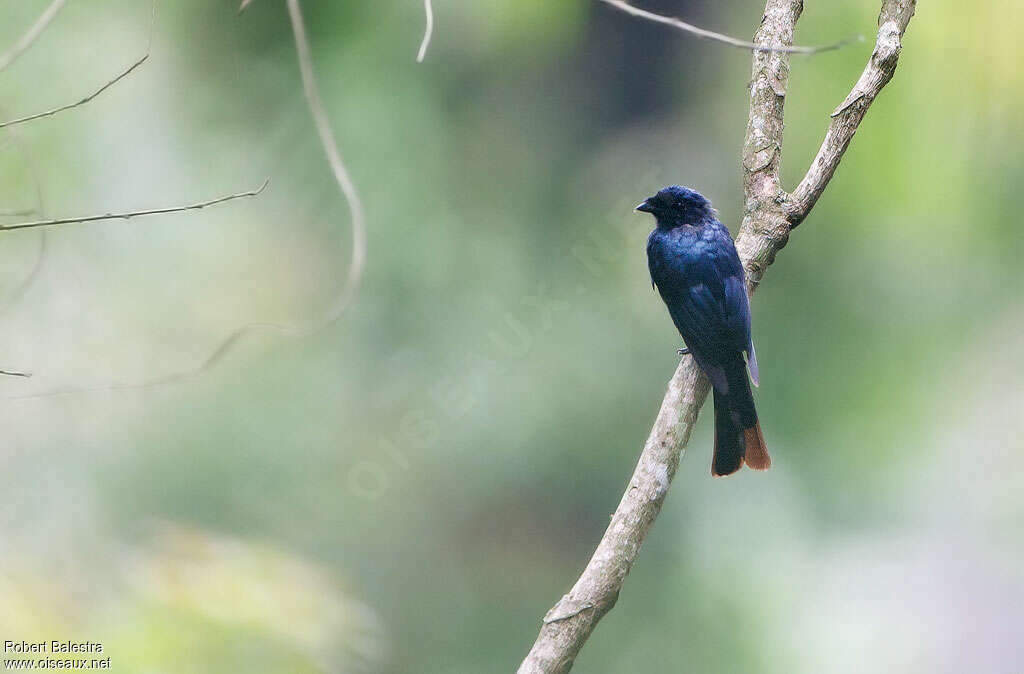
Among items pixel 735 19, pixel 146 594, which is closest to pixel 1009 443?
pixel 735 19

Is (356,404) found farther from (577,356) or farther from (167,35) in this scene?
(167,35)

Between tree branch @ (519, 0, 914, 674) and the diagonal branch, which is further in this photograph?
the diagonal branch

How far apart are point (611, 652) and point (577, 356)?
1.53 metres

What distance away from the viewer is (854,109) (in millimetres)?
2346

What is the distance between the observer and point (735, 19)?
4945 millimetres

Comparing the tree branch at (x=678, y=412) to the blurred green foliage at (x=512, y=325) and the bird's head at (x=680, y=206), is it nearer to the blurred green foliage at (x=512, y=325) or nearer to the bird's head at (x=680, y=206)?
the bird's head at (x=680, y=206)

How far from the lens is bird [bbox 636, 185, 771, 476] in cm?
258

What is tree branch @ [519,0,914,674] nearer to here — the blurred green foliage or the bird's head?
the bird's head

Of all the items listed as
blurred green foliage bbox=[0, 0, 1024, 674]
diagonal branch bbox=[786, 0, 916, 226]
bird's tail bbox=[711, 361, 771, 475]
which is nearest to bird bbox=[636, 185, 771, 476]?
bird's tail bbox=[711, 361, 771, 475]

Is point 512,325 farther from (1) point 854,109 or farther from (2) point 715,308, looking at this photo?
(1) point 854,109

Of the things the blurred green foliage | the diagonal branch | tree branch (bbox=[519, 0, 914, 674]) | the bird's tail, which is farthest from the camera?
the blurred green foliage

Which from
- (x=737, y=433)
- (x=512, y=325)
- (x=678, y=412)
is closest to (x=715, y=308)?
(x=737, y=433)

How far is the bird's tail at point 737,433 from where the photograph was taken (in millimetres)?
2693

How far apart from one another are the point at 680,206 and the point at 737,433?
0.70 meters
